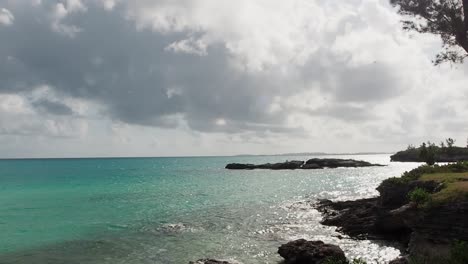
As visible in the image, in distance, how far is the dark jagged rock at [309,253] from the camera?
2659 centimetres

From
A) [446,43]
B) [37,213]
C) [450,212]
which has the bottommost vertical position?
[37,213]

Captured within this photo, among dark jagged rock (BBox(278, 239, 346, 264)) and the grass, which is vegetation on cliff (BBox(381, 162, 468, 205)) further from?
dark jagged rock (BBox(278, 239, 346, 264))

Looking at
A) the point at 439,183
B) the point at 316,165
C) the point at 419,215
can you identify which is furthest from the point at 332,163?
the point at 419,215

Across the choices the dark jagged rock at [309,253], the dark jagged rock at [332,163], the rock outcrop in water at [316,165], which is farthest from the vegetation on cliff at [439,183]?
the dark jagged rock at [332,163]

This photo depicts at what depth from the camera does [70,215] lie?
53.0 metres

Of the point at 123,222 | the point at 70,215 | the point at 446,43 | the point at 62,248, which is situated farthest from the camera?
the point at 70,215

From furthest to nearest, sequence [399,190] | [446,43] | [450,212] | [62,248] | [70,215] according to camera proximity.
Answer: [70,215]
[399,190]
[62,248]
[446,43]
[450,212]

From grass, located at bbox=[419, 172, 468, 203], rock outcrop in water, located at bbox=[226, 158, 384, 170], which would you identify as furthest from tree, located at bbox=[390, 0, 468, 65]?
rock outcrop in water, located at bbox=[226, 158, 384, 170]

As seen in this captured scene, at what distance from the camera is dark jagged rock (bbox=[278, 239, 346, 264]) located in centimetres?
2659

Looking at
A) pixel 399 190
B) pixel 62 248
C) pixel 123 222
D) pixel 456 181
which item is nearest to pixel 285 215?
pixel 399 190

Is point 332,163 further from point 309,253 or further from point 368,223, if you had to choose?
point 309,253

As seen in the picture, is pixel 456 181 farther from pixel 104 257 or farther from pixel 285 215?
pixel 104 257

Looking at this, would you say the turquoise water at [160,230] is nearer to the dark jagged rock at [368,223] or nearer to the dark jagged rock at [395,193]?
the dark jagged rock at [368,223]

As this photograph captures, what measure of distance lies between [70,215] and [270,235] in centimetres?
3090
